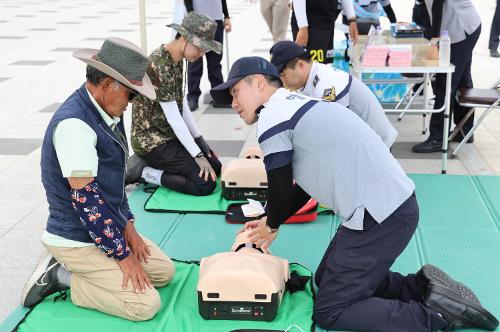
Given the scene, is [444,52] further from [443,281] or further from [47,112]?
[47,112]

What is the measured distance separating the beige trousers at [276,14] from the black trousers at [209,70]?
1.41 m

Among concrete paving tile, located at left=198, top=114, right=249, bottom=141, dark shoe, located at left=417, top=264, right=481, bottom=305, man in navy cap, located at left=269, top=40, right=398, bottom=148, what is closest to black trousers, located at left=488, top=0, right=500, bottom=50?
concrete paving tile, located at left=198, top=114, right=249, bottom=141

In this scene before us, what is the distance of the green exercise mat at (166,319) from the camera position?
8.51 feet

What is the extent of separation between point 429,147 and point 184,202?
2128 millimetres

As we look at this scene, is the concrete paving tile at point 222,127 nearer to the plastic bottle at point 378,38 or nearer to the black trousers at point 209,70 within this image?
the black trousers at point 209,70

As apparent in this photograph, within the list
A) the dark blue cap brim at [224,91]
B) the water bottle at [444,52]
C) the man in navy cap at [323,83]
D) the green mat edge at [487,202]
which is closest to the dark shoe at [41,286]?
the dark blue cap brim at [224,91]

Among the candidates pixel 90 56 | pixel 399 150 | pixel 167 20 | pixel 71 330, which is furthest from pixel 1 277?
pixel 167 20

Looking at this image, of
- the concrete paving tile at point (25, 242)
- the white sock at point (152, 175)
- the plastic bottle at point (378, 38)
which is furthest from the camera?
the plastic bottle at point (378, 38)

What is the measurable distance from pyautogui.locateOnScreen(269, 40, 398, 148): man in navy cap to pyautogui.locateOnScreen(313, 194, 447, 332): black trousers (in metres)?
1.09

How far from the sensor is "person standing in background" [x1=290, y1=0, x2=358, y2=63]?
5371 mm

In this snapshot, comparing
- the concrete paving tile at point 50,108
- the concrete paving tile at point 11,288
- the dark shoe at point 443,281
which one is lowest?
the concrete paving tile at point 11,288

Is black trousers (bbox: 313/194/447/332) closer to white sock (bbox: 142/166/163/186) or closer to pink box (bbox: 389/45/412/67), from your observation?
white sock (bbox: 142/166/163/186)

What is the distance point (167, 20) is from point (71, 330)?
12.2m

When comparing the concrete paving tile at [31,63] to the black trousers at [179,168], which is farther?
the concrete paving tile at [31,63]
